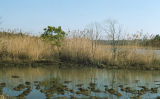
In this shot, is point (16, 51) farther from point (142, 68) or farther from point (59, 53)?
point (142, 68)

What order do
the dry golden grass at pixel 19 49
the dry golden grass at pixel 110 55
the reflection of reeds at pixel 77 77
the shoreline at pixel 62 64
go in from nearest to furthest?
the reflection of reeds at pixel 77 77, the shoreline at pixel 62 64, the dry golden grass at pixel 110 55, the dry golden grass at pixel 19 49

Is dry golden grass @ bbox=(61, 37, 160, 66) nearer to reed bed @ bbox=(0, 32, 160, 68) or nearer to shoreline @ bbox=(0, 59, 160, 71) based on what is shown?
reed bed @ bbox=(0, 32, 160, 68)

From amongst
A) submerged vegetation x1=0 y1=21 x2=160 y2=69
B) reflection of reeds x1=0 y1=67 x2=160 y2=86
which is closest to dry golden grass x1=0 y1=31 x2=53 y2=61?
submerged vegetation x1=0 y1=21 x2=160 y2=69

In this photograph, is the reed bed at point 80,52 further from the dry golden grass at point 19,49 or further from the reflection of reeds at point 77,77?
the reflection of reeds at point 77,77

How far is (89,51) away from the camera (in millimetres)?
9531

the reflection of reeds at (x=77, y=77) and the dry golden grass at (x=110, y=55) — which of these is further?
the dry golden grass at (x=110, y=55)

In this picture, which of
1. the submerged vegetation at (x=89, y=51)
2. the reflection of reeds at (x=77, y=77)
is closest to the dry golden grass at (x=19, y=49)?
the submerged vegetation at (x=89, y=51)

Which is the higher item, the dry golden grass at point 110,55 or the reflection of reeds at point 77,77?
the dry golden grass at point 110,55

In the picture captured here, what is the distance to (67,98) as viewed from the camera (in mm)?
4238

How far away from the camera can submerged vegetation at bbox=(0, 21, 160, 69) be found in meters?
9.15

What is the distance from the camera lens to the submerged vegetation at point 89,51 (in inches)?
360

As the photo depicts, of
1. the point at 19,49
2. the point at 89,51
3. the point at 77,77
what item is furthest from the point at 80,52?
the point at 77,77

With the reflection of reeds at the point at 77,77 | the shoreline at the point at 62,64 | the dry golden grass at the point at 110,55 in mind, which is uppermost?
the dry golden grass at the point at 110,55

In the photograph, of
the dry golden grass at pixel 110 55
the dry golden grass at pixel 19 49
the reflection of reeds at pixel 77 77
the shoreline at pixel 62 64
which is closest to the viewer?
the reflection of reeds at pixel 77 77
